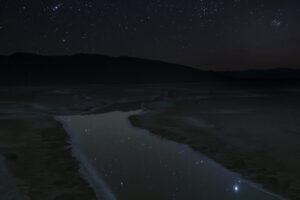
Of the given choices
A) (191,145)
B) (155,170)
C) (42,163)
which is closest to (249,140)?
(191,145)

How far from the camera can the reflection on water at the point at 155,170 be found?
32.6 ft

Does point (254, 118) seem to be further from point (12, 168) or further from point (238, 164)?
point (12, 168)

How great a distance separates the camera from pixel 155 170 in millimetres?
12336

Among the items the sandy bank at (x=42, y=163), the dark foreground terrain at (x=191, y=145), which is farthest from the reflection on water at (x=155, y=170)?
the sandy bank at (x=42, y=163)

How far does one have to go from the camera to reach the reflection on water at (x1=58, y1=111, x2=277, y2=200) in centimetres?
995

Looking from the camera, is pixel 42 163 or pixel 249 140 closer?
pixel 42 163

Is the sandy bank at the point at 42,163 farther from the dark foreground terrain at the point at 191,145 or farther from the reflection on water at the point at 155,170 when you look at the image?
the reflection on water at the point at 155,170

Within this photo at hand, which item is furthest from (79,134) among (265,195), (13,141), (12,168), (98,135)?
(265,195)

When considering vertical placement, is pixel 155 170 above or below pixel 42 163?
below

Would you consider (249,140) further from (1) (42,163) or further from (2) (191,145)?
(1) (42,163)

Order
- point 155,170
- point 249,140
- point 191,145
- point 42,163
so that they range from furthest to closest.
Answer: point 249,140 → point 191,145 → point 42,163 → point 155,170

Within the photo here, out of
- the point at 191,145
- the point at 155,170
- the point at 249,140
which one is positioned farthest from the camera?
the point at 249,140

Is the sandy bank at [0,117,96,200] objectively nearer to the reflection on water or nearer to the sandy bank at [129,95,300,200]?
the reflection on water

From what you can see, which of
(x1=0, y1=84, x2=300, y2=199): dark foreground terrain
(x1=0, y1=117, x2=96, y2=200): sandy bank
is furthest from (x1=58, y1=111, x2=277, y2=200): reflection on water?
(x1=0, y1=117, x2=96, y2=200): sandy bank
